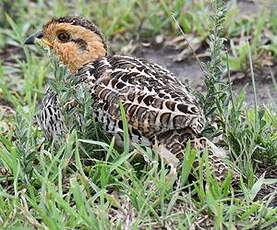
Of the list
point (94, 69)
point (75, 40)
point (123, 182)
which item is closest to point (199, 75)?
point (75, 40)

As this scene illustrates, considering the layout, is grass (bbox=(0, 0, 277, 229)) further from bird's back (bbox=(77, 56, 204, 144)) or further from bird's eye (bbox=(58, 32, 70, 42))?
bird's eye (bbox=(58, 32, 70, 42))

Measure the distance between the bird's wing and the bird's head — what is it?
32cm

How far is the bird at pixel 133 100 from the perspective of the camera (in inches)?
169

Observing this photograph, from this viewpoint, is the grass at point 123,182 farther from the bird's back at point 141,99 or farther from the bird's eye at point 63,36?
the bird's eye at point 63,36

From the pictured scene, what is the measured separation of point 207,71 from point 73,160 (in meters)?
0.86

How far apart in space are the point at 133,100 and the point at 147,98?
0.08 meters

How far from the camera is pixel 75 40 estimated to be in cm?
513

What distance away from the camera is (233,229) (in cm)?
383

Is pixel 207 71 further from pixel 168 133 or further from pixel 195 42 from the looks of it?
pixel 195 42

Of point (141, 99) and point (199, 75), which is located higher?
point (141, 99)

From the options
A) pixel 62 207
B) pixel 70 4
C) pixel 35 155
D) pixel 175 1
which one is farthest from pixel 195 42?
pixel 62 207

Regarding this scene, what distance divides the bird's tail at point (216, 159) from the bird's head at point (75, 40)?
3.59 feet

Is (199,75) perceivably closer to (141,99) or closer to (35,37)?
(35,37)

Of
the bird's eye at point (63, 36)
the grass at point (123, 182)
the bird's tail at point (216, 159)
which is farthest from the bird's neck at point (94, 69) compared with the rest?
the bird's tail at point (216, 159)
